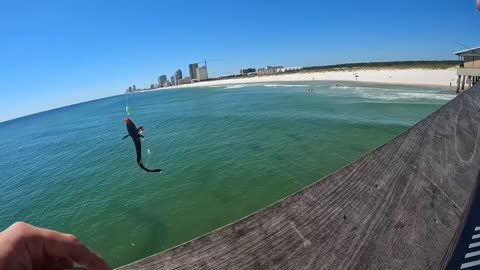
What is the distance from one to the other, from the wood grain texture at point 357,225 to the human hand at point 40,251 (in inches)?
33.7

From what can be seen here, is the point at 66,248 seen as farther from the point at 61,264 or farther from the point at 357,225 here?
the point at 357,225

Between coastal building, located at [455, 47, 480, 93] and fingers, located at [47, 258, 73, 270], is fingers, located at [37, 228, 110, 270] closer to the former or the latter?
fingers, located at [47, 258, 73, 270]

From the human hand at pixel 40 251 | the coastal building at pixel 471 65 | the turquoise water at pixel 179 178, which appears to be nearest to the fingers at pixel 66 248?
the human hand at pixel 40 251

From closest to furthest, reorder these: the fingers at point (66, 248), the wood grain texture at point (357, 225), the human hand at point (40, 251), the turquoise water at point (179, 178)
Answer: the human hand at point (40, 251), the fingers at point (66, 248), the wood grain texture at point (357, 225), the turquoise water at point (179, 178)

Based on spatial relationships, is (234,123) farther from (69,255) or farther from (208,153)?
(69,255)

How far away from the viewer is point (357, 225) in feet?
7.10

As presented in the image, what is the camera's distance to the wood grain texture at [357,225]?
76.0 inches

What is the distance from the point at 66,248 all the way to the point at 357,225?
6.51 feet

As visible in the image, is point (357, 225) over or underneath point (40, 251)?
underneath

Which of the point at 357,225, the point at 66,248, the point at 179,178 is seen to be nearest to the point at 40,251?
the point at 66,248

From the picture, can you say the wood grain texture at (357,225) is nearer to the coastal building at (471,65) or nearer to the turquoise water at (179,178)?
the turquoise water at (179,178)

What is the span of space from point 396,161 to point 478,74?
3940 cm

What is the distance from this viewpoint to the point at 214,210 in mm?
12211

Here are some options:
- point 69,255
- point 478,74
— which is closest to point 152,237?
point 69,255
